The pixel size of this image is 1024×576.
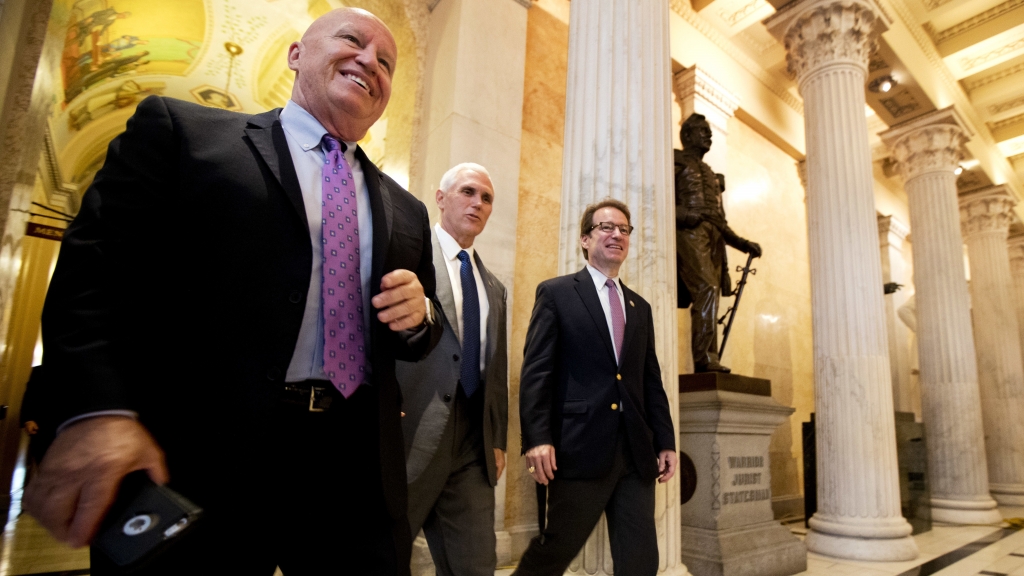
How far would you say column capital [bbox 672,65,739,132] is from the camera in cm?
861

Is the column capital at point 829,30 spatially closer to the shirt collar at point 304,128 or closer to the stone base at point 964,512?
the stone base at point 964,512

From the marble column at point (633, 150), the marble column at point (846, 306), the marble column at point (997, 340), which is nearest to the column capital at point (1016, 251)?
the marble column at point (997, 340)

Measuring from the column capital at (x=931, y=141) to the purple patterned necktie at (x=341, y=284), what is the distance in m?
11.6

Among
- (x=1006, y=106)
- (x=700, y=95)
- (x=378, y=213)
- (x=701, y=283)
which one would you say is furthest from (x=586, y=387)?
(x=1006, y=106)

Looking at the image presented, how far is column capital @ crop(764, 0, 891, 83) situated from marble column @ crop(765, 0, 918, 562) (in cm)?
1

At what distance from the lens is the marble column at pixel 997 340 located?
1065cm

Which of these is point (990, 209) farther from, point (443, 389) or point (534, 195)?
point (443, 389)

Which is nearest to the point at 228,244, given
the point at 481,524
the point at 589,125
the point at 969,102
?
the point at 481,524

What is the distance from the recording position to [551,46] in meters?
6.06

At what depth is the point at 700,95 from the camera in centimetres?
868

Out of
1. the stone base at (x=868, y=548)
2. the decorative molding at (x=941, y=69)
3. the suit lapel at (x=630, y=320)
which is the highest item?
the decorative molding at (x=941, y=69)

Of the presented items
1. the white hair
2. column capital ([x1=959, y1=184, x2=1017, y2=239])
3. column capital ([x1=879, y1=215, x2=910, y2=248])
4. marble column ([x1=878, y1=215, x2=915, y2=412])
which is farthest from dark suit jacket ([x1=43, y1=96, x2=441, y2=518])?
column capital ([x1=959, y1=184, x2=1017, y2=239])

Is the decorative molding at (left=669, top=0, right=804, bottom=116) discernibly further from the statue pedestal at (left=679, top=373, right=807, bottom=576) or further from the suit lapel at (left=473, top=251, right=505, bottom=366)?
the suit lapel at (left=473, top=251, right=505, bottom=366)

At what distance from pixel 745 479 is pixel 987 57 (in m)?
10.4
